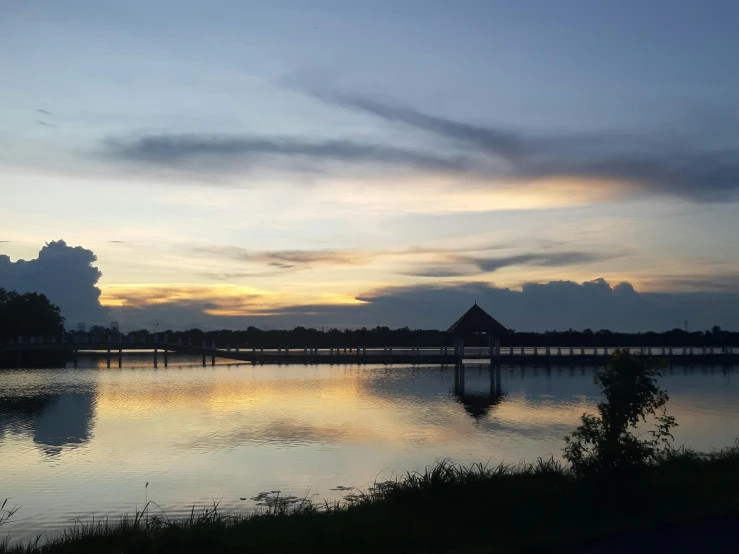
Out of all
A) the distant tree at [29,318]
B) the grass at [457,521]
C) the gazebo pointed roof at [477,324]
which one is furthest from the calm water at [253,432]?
the distant tree at [29,318]

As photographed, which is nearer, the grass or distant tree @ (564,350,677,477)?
the grass

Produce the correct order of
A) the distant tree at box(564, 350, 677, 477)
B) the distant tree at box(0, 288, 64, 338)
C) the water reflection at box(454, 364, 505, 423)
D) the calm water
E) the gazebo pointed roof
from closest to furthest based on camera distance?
the distant tree at box(564, 350, 677, 477) < the calm water < the water reflection at box(454, 364, 505, 423) < the gazebo pointed roof < the distant tree at box(0, 288, 64, 338)

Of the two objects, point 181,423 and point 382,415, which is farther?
point 382,415

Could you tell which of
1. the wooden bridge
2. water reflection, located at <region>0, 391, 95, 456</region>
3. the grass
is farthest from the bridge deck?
the grass

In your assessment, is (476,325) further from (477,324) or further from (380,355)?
(380,355)

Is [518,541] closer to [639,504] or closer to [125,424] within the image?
[639,504]

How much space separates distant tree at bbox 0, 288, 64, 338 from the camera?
246 ft

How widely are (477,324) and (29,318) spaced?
49151 mm

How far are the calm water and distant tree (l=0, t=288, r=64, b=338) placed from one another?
106 feet

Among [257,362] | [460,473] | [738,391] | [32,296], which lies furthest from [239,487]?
[32,296]

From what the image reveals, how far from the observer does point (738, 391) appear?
39.8 metres

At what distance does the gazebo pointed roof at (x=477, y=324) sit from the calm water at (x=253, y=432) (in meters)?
9.57

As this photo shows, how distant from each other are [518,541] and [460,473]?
11.5 feet

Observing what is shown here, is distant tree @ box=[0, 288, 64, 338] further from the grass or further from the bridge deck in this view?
the grass
